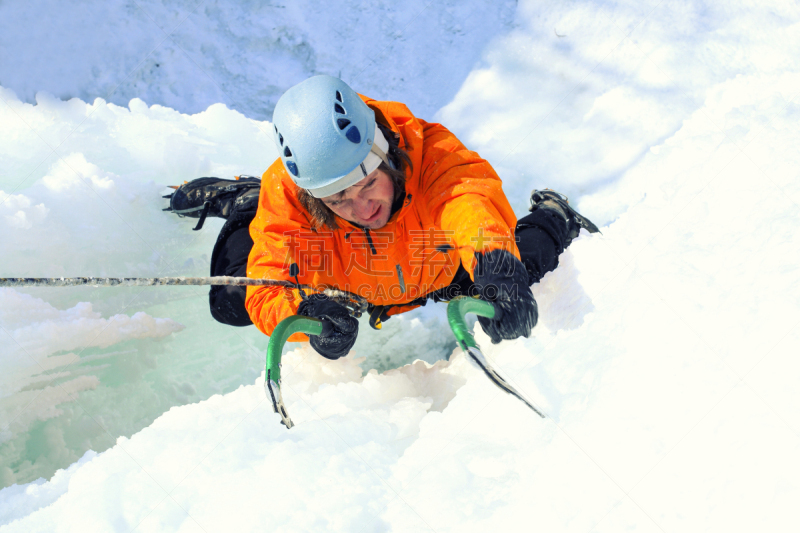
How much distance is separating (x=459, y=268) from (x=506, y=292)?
0.70m

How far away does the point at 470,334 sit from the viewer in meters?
1.07

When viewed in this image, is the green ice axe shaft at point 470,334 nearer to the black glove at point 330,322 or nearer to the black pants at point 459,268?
the black glove at point 330,322

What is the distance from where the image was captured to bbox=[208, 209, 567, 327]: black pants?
1794mm

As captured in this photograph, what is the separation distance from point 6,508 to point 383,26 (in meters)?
3.19

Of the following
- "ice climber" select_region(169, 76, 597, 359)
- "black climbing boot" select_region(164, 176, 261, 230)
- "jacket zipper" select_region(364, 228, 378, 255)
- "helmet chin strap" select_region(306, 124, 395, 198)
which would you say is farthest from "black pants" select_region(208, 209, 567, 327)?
"helmet chin strap" select_region(306, 124, 395, 198)

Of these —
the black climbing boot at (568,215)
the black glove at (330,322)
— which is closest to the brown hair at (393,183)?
the black glove at (330,322)

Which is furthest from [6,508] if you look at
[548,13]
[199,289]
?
[548,13]

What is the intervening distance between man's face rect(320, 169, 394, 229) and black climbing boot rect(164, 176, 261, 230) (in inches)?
39.6

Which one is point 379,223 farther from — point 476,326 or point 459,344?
point 476,326

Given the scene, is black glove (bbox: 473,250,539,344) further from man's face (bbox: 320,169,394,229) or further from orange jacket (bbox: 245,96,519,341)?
man's face (bbox: 320,169,394,229)

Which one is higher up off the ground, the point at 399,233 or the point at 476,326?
the point at 399,233

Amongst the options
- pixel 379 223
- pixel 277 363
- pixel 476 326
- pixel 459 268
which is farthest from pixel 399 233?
pixel 476 326

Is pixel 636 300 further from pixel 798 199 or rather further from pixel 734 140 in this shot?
pixel 734 140

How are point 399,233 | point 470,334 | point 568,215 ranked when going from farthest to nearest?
point 568,215
point 399,233
point 470,334
